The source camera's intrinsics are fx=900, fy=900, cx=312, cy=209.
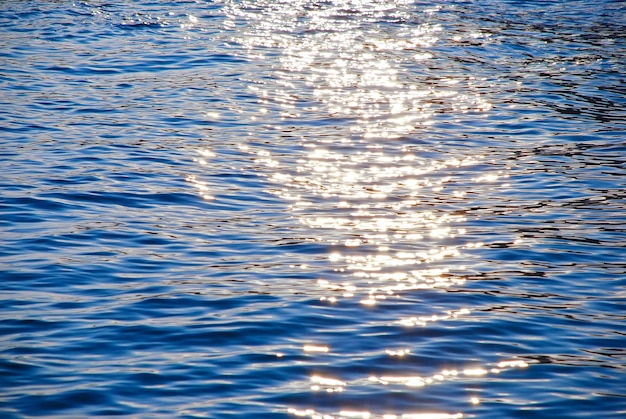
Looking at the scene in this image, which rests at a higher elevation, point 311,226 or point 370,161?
point 370,161

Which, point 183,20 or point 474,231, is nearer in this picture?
point 474,231

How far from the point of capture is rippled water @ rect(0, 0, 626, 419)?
7688 mm

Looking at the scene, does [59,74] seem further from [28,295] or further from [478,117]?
[28,295]

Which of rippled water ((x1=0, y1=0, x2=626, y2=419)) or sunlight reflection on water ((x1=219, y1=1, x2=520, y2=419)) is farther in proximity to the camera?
sunlight reflection on water ((x1=219, y1=1, x2=520, y2=419))

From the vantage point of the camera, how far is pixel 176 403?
719 centimetres

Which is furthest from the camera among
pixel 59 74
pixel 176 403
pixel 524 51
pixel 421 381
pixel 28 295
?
pixel 524 51

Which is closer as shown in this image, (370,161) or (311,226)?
(311,226)

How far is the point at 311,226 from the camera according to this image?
456 inches

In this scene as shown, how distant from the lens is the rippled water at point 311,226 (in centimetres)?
769

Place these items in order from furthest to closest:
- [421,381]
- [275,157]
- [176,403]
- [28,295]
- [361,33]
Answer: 1. [361,33]
2. [275,157]
3. [28,295]
4. [421,381]
5. [176,403]

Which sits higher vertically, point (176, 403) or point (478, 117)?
point (478, 117)

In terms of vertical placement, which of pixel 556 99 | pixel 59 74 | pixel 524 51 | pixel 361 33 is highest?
pixel 361 33

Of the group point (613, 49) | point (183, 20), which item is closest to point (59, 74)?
point (183, 20)

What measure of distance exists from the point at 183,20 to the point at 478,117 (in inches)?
432
